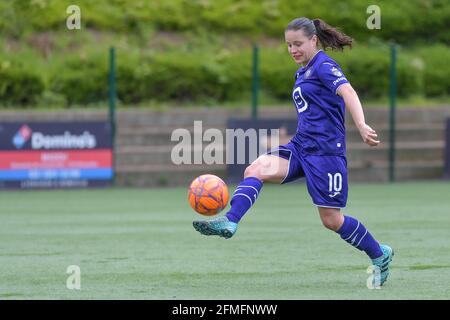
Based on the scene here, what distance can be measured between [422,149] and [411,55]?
409cm

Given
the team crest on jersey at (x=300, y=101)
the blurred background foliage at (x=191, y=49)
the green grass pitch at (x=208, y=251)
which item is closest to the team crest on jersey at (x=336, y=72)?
the team crest on jersey at (x=300, y=101)

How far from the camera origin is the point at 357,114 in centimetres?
760

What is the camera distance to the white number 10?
25.7 ft

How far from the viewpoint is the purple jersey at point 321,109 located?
7.93 m

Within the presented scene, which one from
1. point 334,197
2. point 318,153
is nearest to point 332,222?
point 334,197

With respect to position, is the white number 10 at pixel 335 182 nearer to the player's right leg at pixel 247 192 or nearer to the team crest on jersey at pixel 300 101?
the player's right leg at pixel 247 192

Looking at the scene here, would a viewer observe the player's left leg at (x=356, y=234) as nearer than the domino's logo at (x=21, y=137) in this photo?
Yes

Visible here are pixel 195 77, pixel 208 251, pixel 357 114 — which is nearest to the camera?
pixel 357 114

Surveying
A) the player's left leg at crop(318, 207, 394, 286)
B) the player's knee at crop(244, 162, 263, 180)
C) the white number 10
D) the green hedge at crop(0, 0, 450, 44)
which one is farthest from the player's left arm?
the green hedge at crop(0, 0, 450, 44)

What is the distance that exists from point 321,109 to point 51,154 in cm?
1129

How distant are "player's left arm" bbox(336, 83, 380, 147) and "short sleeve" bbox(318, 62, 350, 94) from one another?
0.16ft

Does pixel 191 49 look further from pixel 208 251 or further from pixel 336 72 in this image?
pixel 336 72

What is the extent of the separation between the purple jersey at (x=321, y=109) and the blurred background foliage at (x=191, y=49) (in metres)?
14.1

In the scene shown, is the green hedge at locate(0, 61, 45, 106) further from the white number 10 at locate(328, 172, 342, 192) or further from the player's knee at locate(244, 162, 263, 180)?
the white number 10 at locate(328, 172, 342, 192)
